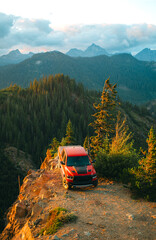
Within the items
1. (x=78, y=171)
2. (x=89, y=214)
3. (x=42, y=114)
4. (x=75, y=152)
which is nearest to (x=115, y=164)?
(x=78, y=171)

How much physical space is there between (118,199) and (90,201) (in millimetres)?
1745

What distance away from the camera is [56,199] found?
37.1 feet

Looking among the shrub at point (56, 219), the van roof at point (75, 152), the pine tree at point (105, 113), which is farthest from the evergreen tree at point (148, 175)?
the pine tree at point (105, 113)

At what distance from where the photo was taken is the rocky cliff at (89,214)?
7727mm

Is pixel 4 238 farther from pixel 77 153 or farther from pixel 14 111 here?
pixel 14 111

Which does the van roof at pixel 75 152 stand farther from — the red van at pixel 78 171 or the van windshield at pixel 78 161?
the van windshield at pixel 78 161

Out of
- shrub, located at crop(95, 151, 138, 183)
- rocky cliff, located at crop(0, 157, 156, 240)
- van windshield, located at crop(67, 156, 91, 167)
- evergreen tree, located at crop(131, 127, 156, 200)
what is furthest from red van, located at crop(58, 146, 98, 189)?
evergreen tree, located at crop(131, 127, 156, 200)

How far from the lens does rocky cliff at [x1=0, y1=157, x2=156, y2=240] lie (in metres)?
7.73

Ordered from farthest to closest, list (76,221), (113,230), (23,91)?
(23,91) < (76,221) < (113,230)

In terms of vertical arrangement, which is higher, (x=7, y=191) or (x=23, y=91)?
(x=23, y=91)

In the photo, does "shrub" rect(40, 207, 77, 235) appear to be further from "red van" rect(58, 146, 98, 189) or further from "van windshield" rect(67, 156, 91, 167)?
"van windshield" rect(67, 156, 91, 167)

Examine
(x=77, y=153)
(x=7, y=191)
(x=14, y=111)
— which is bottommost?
(x=7, y=191)

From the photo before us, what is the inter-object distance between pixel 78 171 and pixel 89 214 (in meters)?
3.78

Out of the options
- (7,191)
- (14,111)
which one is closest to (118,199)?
(7,191)
